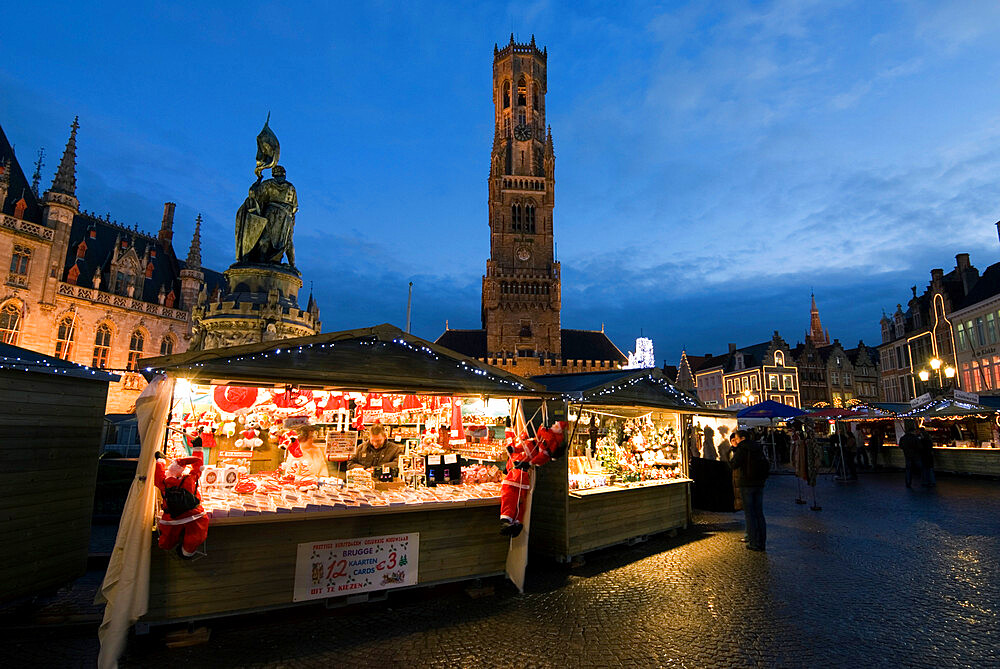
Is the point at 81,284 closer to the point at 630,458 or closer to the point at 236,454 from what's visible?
the point at 236,454

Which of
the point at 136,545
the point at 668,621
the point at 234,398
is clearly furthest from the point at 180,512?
the point at 668,621

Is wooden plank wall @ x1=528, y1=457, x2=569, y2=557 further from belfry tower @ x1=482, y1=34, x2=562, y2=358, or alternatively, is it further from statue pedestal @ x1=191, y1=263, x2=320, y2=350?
belfry tower @ x1=482, y1=34, x2=562, y2=358

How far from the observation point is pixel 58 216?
29.1 m

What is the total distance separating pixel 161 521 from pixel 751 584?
22.8 ft

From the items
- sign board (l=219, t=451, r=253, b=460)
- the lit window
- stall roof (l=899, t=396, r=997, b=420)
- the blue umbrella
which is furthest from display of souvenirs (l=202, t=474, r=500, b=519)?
the lit window

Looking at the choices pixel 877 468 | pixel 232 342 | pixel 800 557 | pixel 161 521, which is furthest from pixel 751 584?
pixel 877 468

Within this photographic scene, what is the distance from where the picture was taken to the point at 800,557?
25.7 ft

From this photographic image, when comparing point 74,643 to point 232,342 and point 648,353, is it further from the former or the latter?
point 648,353

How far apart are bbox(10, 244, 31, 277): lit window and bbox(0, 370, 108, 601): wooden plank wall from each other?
3034cm

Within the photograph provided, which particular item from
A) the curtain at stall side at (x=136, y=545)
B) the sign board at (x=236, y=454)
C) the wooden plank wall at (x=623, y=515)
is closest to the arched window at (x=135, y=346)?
the sign board at (x=236, y=454)

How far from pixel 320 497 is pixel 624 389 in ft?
18.3

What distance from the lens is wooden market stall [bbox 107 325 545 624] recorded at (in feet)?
16.3

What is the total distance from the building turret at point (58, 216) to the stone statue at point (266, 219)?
925 inches

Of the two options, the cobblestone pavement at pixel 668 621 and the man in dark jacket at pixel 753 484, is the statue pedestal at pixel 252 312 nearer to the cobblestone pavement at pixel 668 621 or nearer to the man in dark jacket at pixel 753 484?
the cobblestone pavement at pixel 668 621
